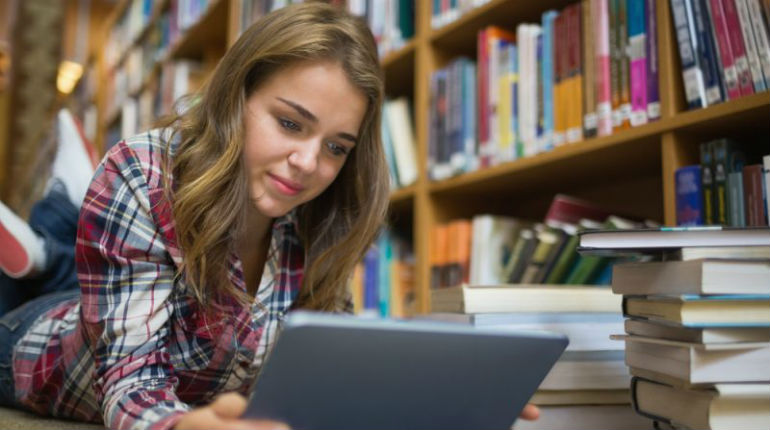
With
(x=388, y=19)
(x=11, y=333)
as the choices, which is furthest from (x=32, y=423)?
(x=388, y=19)

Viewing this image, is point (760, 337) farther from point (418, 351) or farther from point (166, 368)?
point (166, 368)

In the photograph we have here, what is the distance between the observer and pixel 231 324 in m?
0.91

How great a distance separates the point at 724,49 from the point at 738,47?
0.02 metres

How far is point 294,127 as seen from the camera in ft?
2.88

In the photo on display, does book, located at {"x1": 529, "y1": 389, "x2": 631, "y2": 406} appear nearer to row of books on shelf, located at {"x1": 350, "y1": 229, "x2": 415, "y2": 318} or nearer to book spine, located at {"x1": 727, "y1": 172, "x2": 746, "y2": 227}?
book spine, located at {"x1": 727, "y1": 172, "x2": 746, "y2": 227}

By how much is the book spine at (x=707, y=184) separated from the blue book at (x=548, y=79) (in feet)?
1.06

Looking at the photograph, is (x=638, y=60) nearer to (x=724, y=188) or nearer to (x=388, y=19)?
(x=724, y=188)

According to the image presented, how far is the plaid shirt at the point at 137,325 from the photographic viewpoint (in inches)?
28.5

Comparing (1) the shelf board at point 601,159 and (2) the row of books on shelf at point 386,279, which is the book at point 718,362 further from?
(2) the row of books on shelf at point 386,279

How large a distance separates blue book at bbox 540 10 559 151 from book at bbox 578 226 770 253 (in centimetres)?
60

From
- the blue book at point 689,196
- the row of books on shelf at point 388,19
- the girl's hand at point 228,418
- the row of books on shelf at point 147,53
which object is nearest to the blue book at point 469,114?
the row of books on shelf at point 388,19

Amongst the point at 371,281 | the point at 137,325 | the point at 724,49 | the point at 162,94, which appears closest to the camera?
the point at 137,325

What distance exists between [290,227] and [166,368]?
36 cm

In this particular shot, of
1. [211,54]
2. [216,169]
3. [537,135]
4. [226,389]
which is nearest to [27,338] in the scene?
[226,389]
